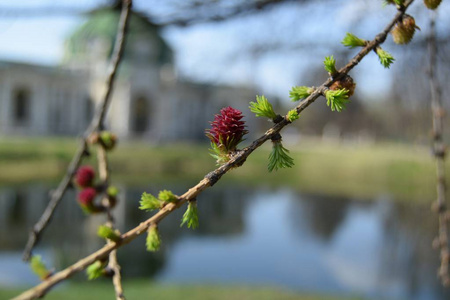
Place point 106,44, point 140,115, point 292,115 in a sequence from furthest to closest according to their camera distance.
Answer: point 140,115 < point 106,44 < point 292,115

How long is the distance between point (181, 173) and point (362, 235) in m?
6.14

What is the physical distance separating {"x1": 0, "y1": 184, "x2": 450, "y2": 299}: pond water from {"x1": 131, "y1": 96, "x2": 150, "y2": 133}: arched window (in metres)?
9.23

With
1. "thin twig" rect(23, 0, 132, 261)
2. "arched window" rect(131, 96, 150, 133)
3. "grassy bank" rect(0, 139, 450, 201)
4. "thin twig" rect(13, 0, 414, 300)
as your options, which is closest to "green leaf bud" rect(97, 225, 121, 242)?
"thin twig" rect(13, 0, 414, 300)

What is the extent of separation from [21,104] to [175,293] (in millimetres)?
16222

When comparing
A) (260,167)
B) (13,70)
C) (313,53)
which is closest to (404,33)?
(313,53)

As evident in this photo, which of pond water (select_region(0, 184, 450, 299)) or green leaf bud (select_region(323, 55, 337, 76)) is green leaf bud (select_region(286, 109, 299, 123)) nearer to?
green leaf bud (select_region(323, 55, 337, 76))

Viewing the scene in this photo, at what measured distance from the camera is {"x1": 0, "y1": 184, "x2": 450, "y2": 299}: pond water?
19.1 ft

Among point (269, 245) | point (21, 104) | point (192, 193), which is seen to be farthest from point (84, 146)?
point (21, 104)

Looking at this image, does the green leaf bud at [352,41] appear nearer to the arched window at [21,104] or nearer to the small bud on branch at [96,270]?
the small bud on branch at [96,270]

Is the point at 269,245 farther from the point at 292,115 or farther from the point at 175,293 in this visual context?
the point at 292,115

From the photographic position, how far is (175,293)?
4664mm

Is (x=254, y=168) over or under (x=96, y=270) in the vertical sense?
under

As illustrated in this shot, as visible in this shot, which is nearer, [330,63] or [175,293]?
[330,63]

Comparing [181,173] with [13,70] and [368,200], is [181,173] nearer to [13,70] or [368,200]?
[368,200]
